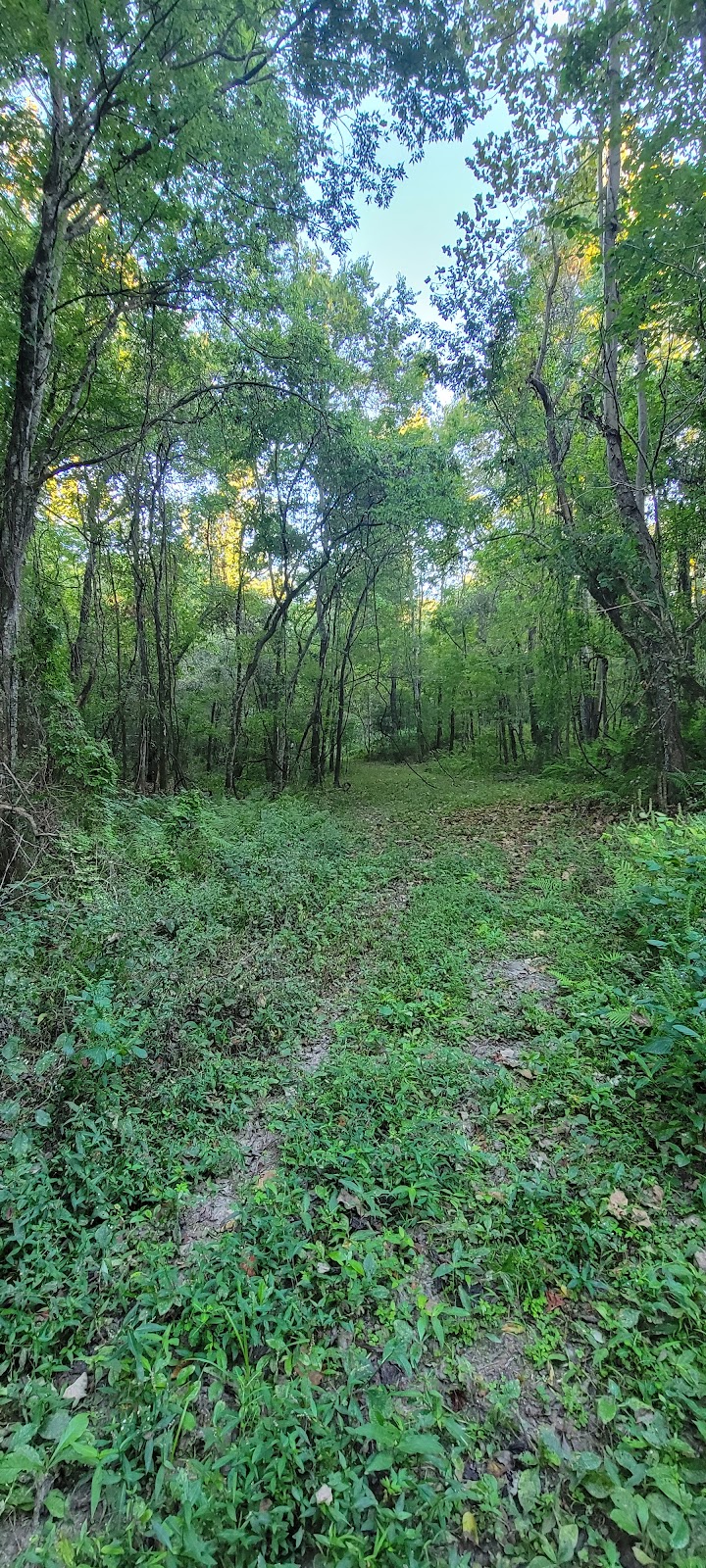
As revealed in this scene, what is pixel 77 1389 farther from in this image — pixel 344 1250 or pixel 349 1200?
pixel 349 1200

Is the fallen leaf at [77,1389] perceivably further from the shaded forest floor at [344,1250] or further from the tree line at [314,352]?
the tree line at [314,352]

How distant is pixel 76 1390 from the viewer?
184 cm

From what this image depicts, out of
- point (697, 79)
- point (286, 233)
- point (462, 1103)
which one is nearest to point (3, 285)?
point (286, 233)

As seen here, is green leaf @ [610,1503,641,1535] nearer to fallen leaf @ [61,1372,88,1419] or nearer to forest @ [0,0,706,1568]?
forest @ [0,0,706,1568]

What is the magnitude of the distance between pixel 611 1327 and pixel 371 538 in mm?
14967

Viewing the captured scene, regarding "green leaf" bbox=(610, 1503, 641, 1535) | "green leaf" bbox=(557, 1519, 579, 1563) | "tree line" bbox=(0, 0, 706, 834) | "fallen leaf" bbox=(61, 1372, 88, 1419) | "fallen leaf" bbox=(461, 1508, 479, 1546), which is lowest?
"fallen leaf" bbox=(61, 1372, 88, 1419)

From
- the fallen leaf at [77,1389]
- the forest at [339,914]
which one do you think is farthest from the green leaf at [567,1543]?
the fallen leaf at [77,1389]

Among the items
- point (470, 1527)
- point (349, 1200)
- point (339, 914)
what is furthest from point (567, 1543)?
point (339, 914)

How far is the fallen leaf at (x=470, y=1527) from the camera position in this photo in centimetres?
144

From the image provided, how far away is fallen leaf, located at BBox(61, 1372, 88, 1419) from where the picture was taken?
1818mm

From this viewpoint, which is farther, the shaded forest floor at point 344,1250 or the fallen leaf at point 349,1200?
the fallen leaf at point 349,1200

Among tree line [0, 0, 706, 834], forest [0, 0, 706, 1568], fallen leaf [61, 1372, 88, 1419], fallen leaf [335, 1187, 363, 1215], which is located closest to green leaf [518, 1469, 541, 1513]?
forest [0, 0, 706, 1568]

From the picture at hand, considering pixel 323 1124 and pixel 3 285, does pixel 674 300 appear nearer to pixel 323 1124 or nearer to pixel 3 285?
pixel 3 285

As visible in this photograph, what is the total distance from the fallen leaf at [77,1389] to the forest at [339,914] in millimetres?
Result: 28
